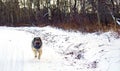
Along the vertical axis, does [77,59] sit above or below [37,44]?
below

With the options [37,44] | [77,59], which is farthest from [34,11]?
[77,59]

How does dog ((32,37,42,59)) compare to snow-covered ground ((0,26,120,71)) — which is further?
dog ((32,37,42,59))

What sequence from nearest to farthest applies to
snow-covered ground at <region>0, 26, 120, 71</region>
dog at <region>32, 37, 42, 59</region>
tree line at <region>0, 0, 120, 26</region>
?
1. snow-covered ground at <region>0, 26, 120, 71</region>
2. dog at <region>32, 37, 42, 59</region>
3. tree line at <region>0, 0, 120, 26</region>

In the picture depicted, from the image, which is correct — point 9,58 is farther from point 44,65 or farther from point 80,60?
point 80,60

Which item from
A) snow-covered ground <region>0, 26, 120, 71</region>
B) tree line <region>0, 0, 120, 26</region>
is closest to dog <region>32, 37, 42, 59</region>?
snow-covered ground <region>0, 26, 120, 71</region>

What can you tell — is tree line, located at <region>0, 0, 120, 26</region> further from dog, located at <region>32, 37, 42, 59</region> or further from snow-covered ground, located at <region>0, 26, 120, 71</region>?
dog, located at <region>32, 37, 42, 59</region>

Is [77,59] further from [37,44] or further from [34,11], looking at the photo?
[34,11]

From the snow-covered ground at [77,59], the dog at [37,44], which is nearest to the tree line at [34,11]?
the snow-covered ground at [77,59]

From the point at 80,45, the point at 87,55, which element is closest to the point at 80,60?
the point at 87,55

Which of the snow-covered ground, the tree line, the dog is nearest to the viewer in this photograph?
Result: the snow-covered ground

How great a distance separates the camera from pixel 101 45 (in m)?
11.4

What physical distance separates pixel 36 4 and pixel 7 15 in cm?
687

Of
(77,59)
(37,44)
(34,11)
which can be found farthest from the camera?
(34,11)

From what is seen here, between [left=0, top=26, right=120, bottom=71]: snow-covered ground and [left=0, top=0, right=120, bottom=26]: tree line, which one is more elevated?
[left=0, top=26, right=120, bottom=71]: snow-covered ground
